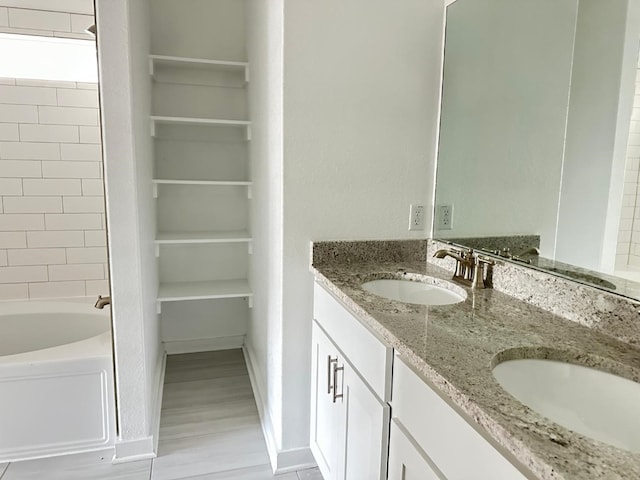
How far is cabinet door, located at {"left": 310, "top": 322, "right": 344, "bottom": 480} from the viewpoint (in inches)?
60.9

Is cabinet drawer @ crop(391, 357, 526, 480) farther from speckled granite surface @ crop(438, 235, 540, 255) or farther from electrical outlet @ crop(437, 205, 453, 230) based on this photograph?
electrical outlet @ crop(437, 205, 453, 230)

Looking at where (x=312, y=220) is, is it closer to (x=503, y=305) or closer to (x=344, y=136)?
(x=344, y=136)

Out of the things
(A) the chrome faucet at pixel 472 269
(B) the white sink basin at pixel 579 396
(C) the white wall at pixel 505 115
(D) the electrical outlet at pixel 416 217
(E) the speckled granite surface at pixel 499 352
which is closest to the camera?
(E) the speckled granite surface at pixel 499 352

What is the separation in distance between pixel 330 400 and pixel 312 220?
700 millimetres

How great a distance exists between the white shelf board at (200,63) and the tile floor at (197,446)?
187 cm

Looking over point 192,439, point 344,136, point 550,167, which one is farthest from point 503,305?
point 192,439

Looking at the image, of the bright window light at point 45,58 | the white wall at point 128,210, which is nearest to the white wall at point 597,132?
the white wall at point 128,210

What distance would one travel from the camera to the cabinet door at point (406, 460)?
0.95m

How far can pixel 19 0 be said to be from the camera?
8.54 ft

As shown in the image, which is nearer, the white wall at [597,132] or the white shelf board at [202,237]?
the white wall at [597,132]

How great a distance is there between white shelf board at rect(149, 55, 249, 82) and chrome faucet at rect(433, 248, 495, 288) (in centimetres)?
172

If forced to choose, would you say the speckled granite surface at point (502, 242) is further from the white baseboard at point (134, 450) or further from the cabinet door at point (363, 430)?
the white baseboard at point (134, 450)

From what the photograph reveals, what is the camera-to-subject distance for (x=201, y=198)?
Result: 2879 mm

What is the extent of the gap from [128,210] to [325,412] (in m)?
1.17
